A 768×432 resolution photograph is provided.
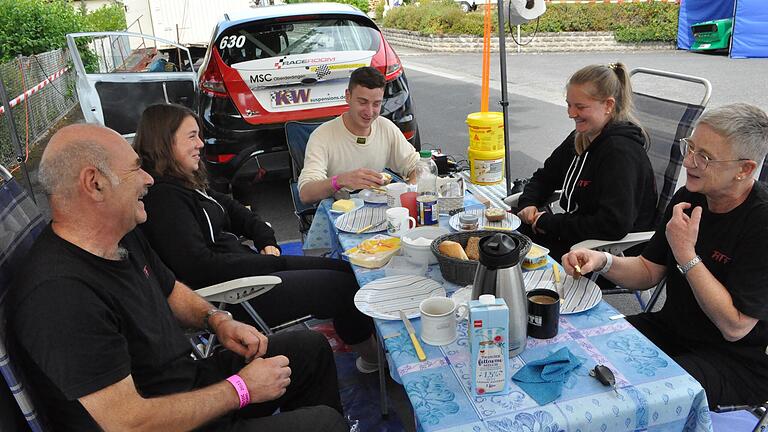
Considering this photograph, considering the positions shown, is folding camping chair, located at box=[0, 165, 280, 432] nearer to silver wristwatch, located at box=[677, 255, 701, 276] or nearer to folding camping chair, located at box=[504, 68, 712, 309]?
silver wristwatch, located at box=[677, 255, 701, 276]

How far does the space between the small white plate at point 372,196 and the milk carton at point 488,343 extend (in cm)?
162

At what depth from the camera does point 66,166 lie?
1541mm

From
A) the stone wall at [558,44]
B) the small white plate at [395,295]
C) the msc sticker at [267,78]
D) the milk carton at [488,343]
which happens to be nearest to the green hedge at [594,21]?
the stone wall at [558,44]

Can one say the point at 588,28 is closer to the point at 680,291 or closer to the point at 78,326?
the point at 680,291

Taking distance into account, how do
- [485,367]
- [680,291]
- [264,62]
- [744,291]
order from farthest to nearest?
[264,62], [680,291], [744,291], [485,367]

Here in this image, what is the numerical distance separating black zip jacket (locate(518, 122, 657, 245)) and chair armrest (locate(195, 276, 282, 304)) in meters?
1.42

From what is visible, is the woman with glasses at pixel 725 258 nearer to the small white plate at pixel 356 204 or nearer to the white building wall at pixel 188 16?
the small white plate at pixel 356 204

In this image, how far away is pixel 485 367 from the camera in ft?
4.61

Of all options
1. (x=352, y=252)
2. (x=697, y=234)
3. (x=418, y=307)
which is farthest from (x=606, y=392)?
(x=352, y=252)

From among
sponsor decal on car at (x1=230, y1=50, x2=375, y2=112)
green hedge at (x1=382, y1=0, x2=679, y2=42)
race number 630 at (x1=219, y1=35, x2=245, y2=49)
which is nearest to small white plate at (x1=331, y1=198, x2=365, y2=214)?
sponsor decal on car at (x1=230, y1=50, x2=375, y2=112)

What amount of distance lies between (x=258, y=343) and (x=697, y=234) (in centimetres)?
154

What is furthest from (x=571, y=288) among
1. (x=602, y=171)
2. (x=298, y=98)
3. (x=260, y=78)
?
(x=260, y=78)

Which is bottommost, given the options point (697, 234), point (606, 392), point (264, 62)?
point (606, 392)

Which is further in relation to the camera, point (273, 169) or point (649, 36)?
point (649, 36)
